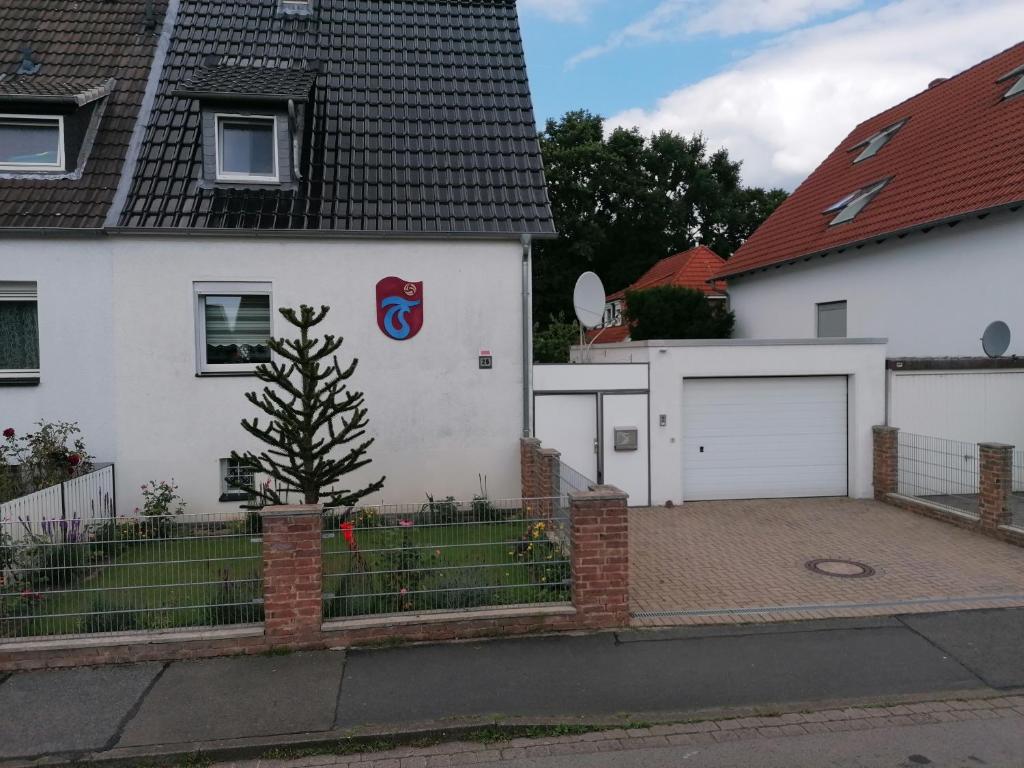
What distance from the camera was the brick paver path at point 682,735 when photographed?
15.0 feet

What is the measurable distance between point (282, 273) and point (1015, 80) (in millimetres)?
15797

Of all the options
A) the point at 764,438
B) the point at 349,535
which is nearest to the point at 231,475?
the point at 349,535

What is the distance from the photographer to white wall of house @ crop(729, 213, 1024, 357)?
509 inches

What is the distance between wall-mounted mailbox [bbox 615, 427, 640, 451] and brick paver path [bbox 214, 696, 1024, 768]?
21.9ft

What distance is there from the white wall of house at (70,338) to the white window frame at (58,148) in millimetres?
1343

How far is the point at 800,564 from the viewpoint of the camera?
27.7ft

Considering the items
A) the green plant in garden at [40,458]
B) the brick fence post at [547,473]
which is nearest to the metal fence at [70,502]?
the green plant in garden at [40,458]

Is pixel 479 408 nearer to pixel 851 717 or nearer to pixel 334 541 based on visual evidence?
pixel 334 541

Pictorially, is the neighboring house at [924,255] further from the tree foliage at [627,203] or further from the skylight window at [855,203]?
the tree foliage at [627,203]

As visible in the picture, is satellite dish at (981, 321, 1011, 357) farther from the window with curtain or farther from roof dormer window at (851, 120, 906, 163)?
the window with curtain

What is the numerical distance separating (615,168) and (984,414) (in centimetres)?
3025

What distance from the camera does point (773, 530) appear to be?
1013 cm

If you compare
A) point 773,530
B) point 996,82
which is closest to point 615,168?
point 996,82

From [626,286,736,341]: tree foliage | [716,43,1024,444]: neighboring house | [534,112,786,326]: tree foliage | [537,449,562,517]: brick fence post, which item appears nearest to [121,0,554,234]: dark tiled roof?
[537,449,562,517]: brick fence post
